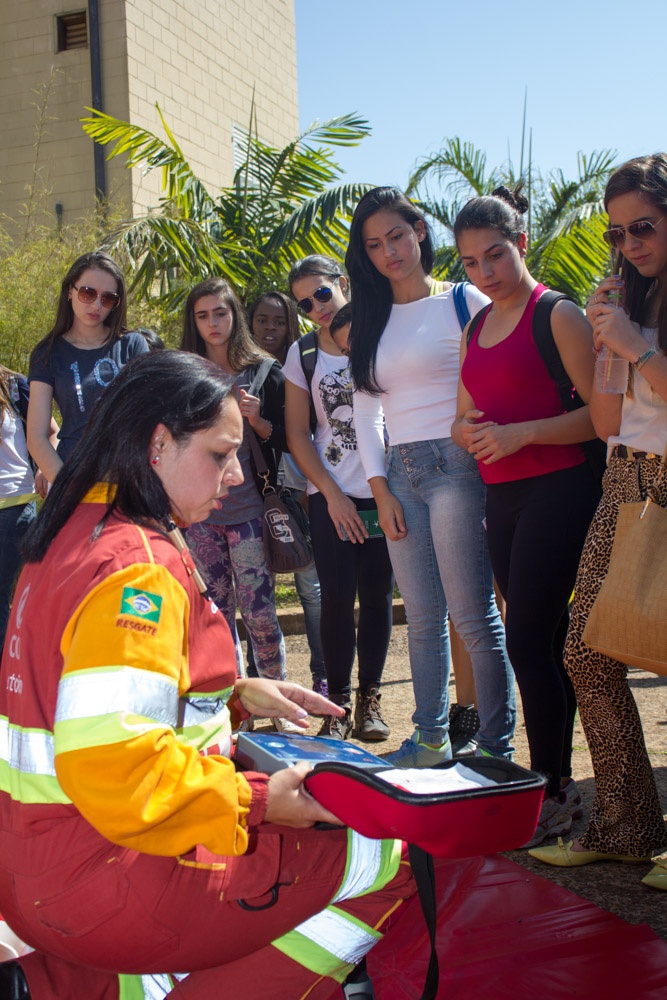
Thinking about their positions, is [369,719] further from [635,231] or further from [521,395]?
[635,231]

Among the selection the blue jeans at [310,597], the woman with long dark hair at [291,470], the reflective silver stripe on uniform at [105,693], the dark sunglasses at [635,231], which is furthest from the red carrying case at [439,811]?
the blue jeans at [310,597]

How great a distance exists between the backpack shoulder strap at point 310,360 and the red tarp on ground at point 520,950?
254cm

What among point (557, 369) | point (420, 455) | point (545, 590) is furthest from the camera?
point (420, 455)

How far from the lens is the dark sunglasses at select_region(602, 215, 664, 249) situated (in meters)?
2.79

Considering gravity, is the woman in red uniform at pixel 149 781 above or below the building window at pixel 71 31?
below

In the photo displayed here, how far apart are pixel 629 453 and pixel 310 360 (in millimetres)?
2179

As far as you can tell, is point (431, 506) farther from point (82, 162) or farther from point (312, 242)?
point (82, 162)

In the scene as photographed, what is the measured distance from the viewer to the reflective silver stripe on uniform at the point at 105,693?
1647mm

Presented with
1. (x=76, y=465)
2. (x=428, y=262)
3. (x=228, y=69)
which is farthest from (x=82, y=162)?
(x=76, y=465)

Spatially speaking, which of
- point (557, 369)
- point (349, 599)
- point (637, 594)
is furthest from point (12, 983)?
point (349, 599)

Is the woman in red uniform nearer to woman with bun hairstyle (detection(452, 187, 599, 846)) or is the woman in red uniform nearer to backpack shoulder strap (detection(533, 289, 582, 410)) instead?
woman with bun hairstyle (detection(452, 187, 599, 846))

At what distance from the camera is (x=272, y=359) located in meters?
5.05

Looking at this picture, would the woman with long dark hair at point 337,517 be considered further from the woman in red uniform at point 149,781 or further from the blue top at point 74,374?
the woman in red uniform at point 149,781

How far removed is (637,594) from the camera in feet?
8.39
